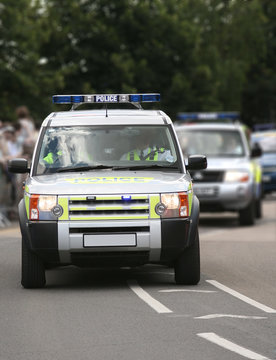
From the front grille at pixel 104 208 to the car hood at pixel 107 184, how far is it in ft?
0.24

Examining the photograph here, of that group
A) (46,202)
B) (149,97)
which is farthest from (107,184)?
(149,97)

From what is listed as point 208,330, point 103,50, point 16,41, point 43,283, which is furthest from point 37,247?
point 103,50

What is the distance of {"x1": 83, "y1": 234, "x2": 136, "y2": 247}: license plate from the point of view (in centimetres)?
1109

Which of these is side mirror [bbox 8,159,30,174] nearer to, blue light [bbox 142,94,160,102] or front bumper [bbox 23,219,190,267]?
front bumper [bbox 23,219,190,267]

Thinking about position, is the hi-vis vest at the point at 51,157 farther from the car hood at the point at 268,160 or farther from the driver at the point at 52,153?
the car hood at the point at 268,160

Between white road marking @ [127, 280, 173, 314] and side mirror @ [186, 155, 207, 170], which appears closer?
white road marking @ [127, 280, 173, 314]

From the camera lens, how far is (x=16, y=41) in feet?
151

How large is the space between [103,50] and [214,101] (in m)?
6.83

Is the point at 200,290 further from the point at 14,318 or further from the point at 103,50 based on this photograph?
the point at 103,50

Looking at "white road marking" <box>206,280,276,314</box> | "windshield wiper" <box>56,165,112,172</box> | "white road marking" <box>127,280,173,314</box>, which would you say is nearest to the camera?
"white road marking" <box>127,280,173,314</box>

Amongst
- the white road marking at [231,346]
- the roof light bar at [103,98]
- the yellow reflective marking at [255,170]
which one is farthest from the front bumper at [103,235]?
the yellow reflective marking at [255,170]

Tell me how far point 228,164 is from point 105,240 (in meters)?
11.7

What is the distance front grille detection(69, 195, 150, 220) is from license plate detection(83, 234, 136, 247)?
170 millimetres

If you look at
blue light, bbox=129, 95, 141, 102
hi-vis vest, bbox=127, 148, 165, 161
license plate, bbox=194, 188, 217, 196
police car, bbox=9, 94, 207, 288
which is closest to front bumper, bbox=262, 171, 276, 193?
Answer: license plate, bbox=194, 188, 217, 196
